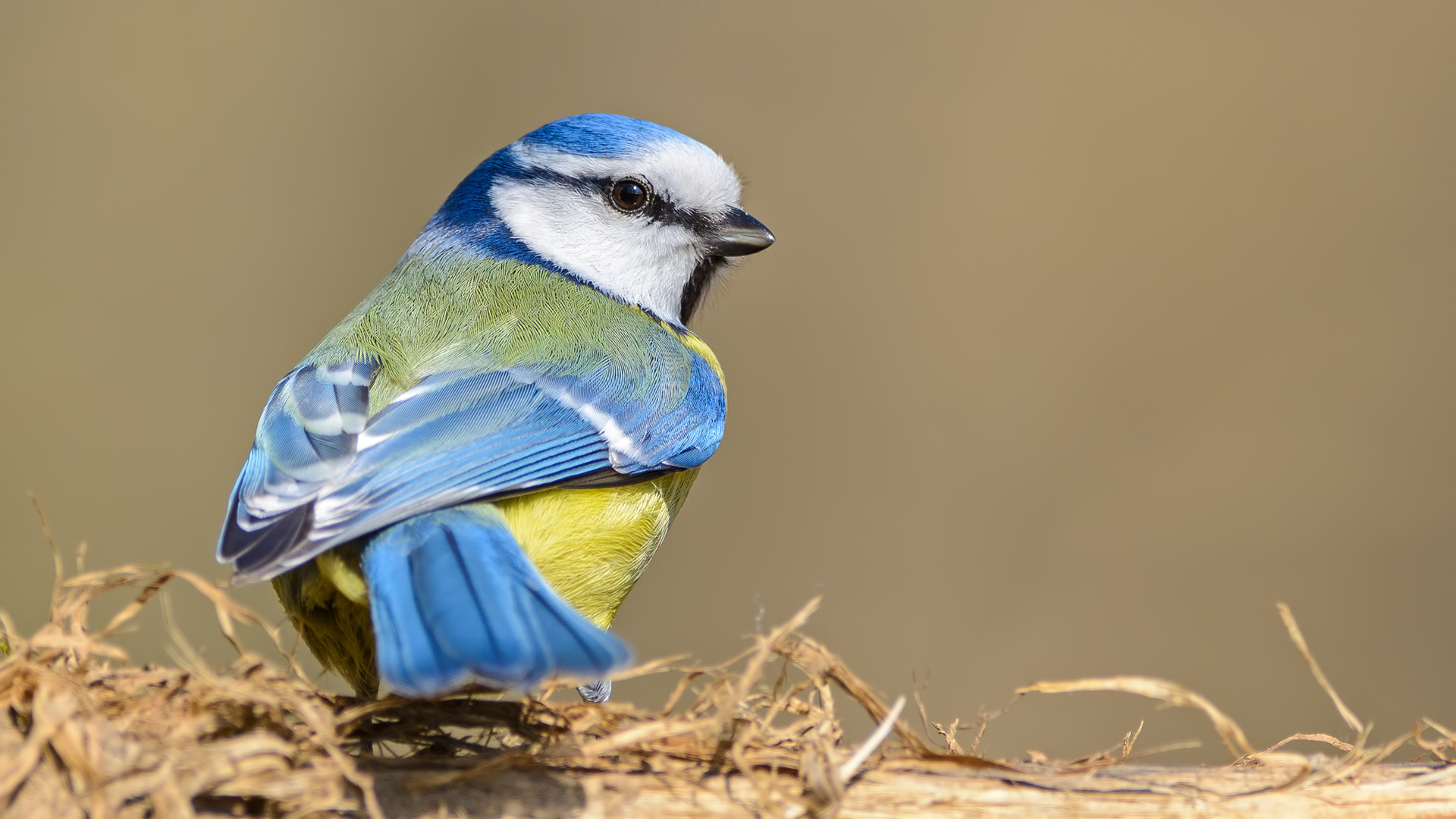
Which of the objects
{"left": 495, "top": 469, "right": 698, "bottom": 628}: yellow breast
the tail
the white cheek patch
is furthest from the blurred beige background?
the tail

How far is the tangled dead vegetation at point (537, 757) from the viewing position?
1.15 meters

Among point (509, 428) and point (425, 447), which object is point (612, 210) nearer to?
point (509, 428)

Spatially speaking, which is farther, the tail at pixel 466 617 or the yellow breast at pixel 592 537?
the yellow breast at pixel 592 537

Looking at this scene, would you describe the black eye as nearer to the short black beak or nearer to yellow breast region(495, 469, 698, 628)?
the short black beak

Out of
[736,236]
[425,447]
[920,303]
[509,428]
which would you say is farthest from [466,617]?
[920,303]

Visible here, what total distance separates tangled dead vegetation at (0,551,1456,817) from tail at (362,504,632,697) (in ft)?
0.25

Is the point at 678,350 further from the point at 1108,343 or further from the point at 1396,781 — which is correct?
the point at 1108,343

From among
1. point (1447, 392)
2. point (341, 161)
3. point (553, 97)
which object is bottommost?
point (1447, 392)

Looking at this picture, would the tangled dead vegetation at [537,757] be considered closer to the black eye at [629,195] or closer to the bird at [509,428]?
the bird at [509,428]

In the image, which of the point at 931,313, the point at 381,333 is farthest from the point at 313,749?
the point at 931,313

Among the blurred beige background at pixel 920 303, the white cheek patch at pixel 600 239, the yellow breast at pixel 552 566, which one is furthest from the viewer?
the blurred beige background at pixel 920 303

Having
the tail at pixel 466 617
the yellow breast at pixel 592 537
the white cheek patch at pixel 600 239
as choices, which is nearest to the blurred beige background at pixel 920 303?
the white cheek patch at pixel 600 239

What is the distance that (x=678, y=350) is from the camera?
7.71 feet

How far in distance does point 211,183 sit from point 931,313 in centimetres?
292
